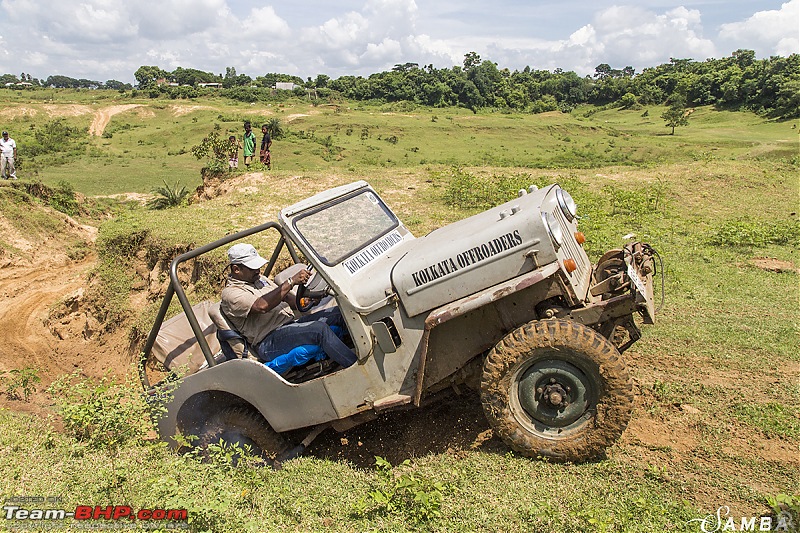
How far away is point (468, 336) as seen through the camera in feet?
14.7

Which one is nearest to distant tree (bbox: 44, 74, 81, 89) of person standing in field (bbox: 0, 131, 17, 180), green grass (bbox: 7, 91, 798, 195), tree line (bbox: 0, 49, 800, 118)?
tree line (bbox: 0, 49, 800, 118)

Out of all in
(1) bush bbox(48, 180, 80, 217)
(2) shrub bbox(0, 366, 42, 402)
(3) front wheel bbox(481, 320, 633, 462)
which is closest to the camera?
(3) front wheel bbox(481, 320, 633, 462)

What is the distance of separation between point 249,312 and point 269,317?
0.24 meters

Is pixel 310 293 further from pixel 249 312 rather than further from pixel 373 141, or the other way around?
pixel 373 141

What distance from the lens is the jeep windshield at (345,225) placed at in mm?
4668

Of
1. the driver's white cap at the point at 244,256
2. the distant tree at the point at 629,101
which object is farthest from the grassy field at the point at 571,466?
the distant tree at the point at 629,101

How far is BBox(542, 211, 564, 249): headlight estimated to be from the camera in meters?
4.13

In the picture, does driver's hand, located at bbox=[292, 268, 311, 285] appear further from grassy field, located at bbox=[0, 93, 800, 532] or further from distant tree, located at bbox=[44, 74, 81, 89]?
distant tree, located at bbox=[44, 74, 81, 89]

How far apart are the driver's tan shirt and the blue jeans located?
0.11 meters


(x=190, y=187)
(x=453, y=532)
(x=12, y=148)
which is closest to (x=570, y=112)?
(x=190, y=187)

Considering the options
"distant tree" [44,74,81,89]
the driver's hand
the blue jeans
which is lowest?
the blue jeans

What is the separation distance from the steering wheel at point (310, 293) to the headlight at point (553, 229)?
71.9 inches

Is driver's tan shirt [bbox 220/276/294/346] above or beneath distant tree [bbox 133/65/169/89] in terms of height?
beneath

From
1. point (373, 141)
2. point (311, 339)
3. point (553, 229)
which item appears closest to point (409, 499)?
point (311, 339)
